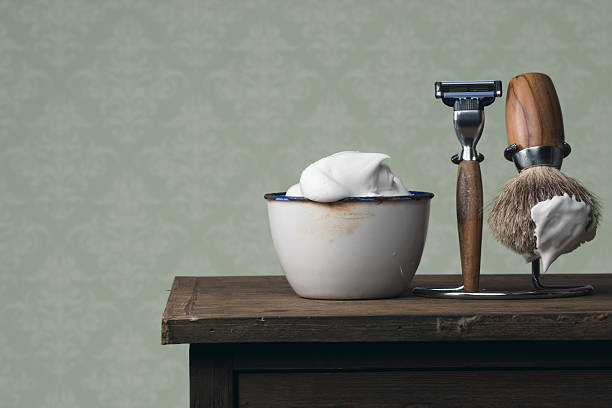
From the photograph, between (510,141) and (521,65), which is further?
(521,65)

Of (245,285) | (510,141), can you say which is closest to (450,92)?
(510,141)

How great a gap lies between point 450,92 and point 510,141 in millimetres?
95

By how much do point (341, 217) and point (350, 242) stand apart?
31 millimetres

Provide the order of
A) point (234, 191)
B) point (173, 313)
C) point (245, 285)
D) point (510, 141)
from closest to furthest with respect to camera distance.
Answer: point (173, 313)
point (510, 141)
point (245, 285)
point (234, 191)

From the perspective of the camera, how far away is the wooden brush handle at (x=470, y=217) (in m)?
1.01

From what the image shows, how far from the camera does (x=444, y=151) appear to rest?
1.91 meters

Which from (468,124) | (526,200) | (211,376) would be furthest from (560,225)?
(211,376)

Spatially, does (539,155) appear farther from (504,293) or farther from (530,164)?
(504,293)

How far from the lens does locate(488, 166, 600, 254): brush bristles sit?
0.96 metres

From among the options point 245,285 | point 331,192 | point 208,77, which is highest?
point 208,77

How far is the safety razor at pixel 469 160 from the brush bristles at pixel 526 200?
0.10 feet

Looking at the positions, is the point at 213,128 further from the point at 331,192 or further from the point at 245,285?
the point at 331,192

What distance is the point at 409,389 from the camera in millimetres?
881

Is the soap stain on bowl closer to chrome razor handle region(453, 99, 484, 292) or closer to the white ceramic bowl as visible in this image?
the white ceramic bowl
